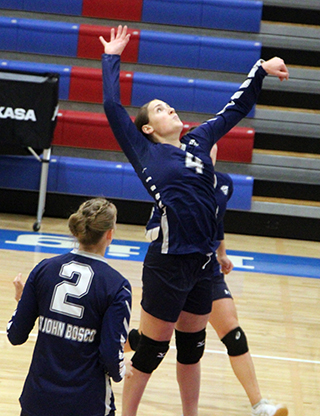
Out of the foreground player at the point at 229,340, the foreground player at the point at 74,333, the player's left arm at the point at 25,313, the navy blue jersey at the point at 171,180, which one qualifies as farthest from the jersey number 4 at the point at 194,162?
the player's left arm at the point at 25,313

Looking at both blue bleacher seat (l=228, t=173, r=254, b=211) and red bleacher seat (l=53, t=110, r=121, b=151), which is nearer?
blue bleacher seat (l=228, t=173, r=254, b=211)

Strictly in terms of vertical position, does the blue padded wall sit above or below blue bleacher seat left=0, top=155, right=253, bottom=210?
above

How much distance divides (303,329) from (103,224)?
2.40 metres

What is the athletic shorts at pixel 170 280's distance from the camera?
6.91 ft

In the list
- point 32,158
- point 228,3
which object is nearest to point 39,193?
point 32,158

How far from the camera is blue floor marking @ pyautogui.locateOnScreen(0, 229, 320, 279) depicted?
4.95 meters

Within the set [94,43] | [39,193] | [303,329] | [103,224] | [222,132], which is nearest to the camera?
[103,224]

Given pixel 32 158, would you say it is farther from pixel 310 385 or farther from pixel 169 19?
pixel 310 385

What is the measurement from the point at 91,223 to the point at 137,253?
3429mm

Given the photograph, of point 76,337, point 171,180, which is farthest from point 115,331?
point 171,180

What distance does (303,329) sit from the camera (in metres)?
3.77

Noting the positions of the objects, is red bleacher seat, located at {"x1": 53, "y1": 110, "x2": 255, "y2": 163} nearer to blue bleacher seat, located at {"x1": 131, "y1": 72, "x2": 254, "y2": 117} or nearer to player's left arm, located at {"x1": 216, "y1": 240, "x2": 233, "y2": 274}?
blue bleacher seat, located at {"x1": 131, "y1": 72, "x2": 254, "y2": 117}

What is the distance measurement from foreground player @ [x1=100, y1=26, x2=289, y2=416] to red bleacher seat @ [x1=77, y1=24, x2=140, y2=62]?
464 cm

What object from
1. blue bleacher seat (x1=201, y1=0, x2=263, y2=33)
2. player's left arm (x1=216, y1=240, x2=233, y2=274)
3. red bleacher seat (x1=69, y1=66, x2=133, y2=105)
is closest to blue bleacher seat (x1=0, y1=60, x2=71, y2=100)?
red bleacher seat (x1=69, y1=66, x2=133, y2=105)
